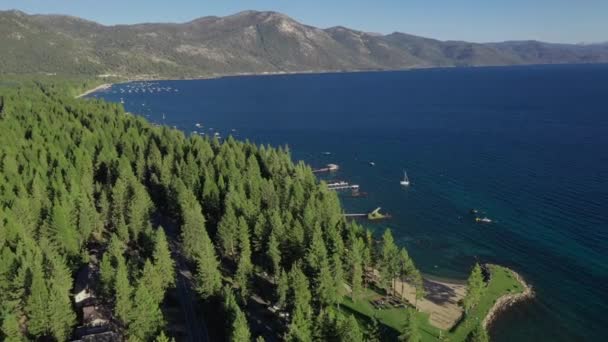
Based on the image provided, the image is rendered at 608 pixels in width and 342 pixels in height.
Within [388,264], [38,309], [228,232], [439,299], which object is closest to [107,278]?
[38,309]

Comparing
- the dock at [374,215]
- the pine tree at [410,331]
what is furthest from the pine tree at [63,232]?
the dock at [374,215]

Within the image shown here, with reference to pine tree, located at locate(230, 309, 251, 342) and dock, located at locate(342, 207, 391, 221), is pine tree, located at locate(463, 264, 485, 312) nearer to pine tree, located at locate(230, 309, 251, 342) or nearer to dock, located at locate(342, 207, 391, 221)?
pine tree, located at locate(230, 309, 251, 342)

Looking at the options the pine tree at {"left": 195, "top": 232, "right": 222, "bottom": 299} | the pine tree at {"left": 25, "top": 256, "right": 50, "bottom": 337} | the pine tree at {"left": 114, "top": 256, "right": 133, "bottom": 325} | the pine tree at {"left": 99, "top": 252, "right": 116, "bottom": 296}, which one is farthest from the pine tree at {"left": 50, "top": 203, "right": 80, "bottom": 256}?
the pine tree at {"left": 195, "top": 232, "right": 222, "bottom": 299}

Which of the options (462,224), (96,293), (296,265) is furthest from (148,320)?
(462,224)

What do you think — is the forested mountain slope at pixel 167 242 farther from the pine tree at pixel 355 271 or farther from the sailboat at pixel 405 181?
the sailboat at pixel 405 181

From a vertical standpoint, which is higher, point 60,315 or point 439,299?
point 60,315

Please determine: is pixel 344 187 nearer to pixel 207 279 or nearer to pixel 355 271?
pixel 355 271
